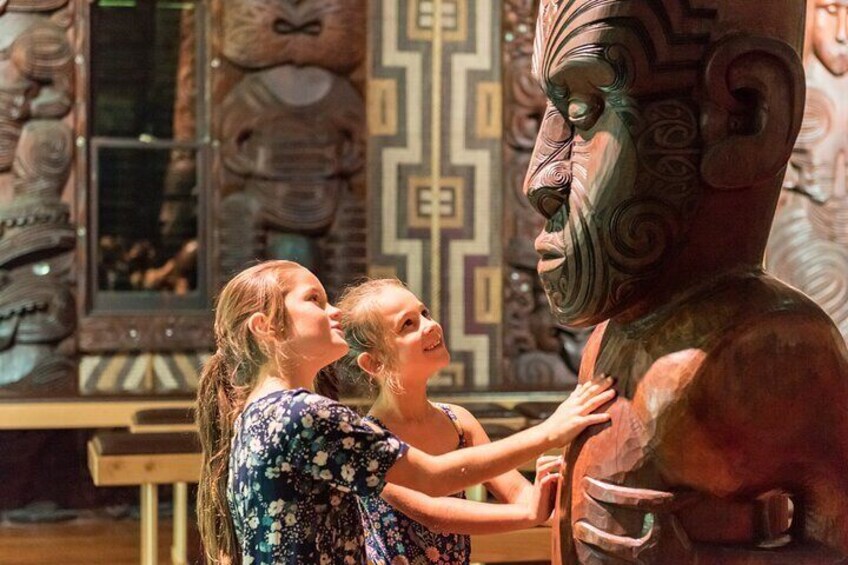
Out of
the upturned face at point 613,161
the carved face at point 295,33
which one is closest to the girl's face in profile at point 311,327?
the upturned face at point 613,161

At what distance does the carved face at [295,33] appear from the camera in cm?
437

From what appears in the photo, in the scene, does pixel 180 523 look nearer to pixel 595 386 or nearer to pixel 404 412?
pixel 404 412

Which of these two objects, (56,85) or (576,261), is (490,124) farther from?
(576,261)

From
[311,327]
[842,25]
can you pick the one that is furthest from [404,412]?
[842,25]

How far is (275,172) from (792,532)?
11.4 feet

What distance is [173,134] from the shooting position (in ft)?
14.5

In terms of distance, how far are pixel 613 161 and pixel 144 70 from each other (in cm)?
353

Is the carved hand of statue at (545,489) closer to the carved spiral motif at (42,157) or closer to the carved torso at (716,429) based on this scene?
the carved torso at (716,429)

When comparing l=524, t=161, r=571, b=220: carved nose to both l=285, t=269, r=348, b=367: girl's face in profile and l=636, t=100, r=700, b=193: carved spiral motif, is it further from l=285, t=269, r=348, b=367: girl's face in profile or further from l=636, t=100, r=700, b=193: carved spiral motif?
l=285, t=269, r=348, b=367: girl's face in profile

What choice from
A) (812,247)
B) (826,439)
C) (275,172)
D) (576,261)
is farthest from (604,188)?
(812,247)

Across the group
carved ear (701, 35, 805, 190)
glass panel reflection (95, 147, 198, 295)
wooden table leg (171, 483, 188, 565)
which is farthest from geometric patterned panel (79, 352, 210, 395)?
carved ear (701, 35, 805, 190)

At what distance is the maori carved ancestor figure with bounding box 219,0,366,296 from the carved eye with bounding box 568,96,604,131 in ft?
10.7

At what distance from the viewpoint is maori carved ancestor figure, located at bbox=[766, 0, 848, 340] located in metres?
4.73

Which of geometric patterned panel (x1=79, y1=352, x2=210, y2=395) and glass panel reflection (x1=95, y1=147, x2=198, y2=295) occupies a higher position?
glass panel reflection (x1=95, y1=147, x2=198, y2=295)
